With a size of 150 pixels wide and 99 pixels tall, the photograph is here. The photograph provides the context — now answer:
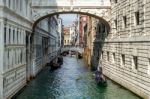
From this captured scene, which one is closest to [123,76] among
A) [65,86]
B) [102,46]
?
[65,86]

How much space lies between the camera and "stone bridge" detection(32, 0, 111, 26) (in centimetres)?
2300

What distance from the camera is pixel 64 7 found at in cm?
2303

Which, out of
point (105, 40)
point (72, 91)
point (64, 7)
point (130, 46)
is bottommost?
point (72, 91)

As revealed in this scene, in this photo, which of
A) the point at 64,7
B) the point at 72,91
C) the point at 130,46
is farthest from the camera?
the point at 64,7

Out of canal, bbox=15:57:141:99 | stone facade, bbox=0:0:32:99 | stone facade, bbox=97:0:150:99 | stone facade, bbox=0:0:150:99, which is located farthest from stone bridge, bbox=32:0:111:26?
canal, bbox=15:57:141:99

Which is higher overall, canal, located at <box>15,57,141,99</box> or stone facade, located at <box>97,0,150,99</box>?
stone facade, located at <box>97,0,150,99</box>

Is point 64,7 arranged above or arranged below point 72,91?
above

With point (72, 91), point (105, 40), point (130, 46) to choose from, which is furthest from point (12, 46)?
point (105, 40)

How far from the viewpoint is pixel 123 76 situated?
64.3 feet

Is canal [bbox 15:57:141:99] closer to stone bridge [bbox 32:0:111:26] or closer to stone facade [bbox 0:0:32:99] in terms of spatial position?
stone facade [bbox 0:0:32:99]

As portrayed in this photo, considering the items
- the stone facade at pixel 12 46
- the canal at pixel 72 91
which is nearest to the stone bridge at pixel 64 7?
the stone facade at pixel 12 46

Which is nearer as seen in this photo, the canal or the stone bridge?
the canal

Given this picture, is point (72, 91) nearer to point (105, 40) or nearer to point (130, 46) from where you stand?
point (130, 46)

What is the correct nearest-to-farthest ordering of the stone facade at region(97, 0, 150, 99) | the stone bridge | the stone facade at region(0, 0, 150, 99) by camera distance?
the stone facade at region(0, 0, 150, 99) < the stone facade at region(97, 0, 150, 99) < the stone bridge
